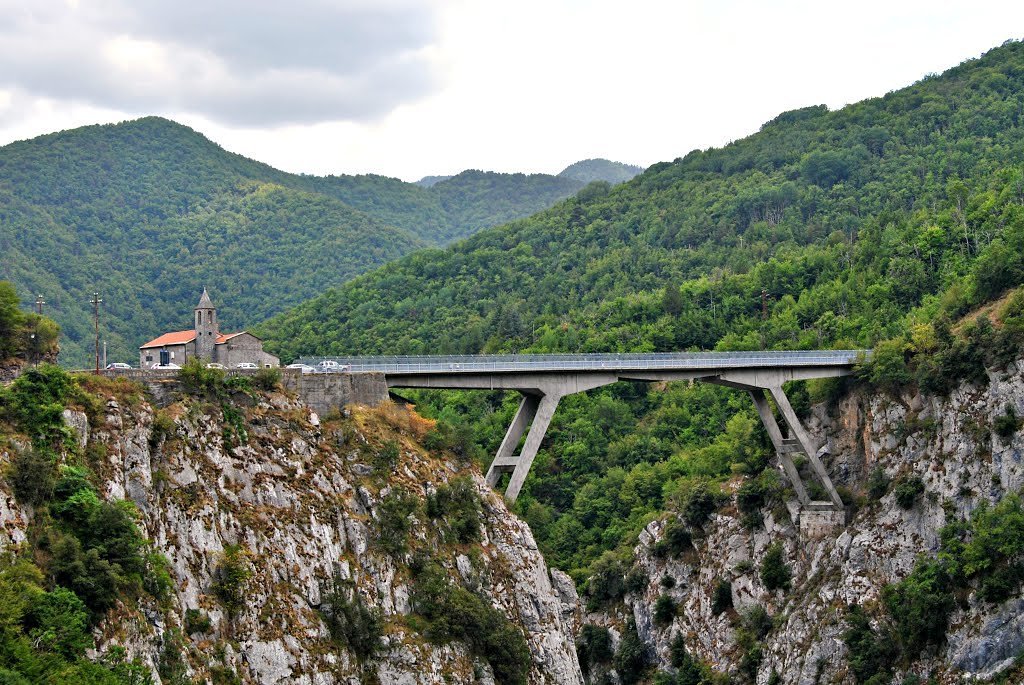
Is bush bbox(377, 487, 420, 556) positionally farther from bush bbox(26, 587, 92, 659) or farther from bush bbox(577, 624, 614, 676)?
bush bbox(577, 624, 614, 676)

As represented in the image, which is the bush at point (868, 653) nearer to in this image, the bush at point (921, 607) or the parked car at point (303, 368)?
the bush at point (921, 607)

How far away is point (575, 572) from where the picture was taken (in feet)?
330

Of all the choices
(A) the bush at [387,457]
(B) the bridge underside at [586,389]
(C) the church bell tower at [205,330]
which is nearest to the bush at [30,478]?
(A) the bush at [387,457]

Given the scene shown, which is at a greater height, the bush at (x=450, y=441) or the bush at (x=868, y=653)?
the bush at (x=450, y=441)

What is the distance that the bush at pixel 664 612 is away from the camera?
92.1 m

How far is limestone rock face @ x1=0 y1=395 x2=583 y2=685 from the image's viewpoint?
58.8 m

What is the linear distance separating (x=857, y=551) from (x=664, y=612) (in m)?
13.6

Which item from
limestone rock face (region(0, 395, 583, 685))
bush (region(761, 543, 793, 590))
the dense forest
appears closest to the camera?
limestone rock face (region(0, 395, 583, 685))

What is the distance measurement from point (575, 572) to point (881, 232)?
1617 inches

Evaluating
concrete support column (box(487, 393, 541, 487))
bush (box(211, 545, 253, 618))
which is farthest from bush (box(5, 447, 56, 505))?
concrete support column (box(487, 393, 541, 487))

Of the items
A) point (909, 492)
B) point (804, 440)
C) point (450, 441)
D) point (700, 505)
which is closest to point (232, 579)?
point (450, 441)

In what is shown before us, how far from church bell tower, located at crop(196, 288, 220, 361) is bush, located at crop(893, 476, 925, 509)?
38720 millimetres

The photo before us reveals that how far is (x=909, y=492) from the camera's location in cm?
8331

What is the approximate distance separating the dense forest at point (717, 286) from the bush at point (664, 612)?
6.37 m
